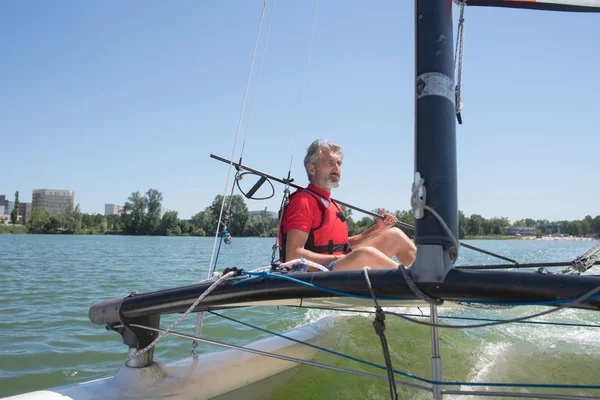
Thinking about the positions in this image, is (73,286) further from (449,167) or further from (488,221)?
(488,221)

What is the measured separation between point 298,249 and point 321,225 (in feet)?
1.28

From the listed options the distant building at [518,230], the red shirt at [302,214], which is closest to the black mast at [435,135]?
the red shirt at [302,214]

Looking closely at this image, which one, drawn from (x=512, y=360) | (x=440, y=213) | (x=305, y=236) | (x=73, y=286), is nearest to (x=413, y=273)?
(x=440, y=213)

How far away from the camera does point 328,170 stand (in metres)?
3.64

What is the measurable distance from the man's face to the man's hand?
2.19 ft

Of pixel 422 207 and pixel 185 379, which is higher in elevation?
pixel 422 207

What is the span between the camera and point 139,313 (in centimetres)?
261

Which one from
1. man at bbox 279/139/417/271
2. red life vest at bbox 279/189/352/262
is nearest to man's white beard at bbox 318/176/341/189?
man at bbox 279/139/417/271

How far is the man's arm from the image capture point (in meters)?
3.07

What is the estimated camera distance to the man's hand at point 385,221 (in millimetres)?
4076

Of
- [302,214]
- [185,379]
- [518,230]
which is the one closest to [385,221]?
[302,214]

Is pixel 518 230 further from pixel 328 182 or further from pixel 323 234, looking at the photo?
pixel 323 234

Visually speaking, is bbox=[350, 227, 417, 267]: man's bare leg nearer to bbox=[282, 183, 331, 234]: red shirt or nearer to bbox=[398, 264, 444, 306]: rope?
bbox=[282, 183, 331, 234]: red shirt

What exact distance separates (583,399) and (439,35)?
1.48 m
